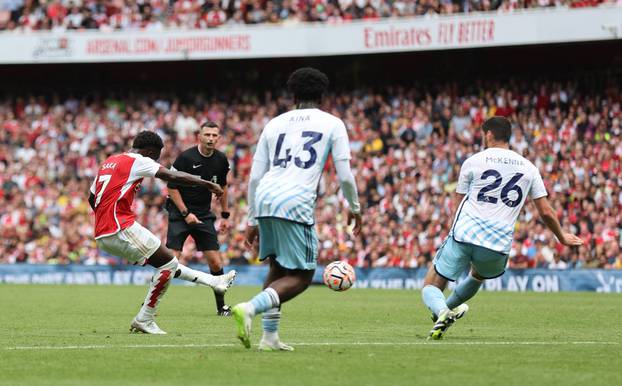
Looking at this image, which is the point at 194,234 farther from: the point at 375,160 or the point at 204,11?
the point at 204,11

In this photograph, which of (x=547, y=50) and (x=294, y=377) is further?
(x=547, y=50)

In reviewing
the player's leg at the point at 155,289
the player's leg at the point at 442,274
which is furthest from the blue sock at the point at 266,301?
the player's leg at the point at 155,289

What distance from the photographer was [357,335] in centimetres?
1167

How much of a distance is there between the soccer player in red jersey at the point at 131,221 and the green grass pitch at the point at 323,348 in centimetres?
45

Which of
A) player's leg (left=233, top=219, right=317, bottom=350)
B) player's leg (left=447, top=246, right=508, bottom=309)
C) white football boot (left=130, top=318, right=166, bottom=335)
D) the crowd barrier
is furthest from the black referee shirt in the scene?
the crowd barrier

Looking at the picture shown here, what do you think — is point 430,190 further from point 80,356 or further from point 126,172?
point 80,356

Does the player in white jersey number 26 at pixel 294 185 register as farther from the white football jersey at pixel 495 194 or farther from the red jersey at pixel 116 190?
the red jersey at pixel 116 190

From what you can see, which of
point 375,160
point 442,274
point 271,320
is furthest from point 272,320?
point 375,160

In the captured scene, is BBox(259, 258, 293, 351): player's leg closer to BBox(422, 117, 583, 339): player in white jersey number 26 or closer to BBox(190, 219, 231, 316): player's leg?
BBox(422, 117, 583, 339): player in white jersey number 26

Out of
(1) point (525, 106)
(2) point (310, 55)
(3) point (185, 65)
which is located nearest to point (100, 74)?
(3) point (185, 65)

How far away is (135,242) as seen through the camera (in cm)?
1204

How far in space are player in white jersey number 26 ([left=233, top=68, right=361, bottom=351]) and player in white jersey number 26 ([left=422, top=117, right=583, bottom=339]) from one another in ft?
6.62

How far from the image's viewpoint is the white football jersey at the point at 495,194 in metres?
11.0

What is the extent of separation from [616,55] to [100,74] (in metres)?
16.4
